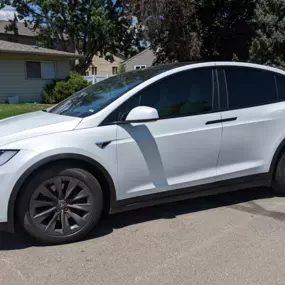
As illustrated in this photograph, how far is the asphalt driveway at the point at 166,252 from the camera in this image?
3248 millimetres

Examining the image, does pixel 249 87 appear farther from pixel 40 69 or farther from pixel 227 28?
pixel 227 28

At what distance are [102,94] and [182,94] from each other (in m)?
0.87

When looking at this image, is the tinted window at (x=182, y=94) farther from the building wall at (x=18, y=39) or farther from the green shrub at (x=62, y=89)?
the building wall at (x=18, y=39)

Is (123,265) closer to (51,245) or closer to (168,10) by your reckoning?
(51,245)

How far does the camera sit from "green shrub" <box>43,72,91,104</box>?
21.3m

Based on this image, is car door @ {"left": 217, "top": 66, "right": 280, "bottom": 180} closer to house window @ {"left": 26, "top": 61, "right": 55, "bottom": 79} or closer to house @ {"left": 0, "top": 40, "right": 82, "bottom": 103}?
house @ {"left": 0, "top": 40, "right": 82, "bottom": 103}

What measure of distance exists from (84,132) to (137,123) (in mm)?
533

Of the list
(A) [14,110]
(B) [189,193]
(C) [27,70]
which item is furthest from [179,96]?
(C) [27,70]

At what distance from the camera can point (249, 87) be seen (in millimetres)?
4770

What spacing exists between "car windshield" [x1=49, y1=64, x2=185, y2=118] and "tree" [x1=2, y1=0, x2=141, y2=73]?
2663 cm

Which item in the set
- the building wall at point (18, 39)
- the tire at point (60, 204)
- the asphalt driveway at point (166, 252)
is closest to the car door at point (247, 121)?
the asphalt driveway at point (166, 252)

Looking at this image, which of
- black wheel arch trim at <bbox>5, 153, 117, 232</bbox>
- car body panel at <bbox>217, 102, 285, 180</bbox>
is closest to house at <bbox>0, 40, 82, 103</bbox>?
car body panel at <bbox>217, 102, 285, 180</bbox>

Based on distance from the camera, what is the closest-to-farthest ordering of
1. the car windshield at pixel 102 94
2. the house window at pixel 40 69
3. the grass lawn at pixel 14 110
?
the car windshield at pixel 102 94 → the grass lawn at pixel 14 110 → the house window at pixel 40 69

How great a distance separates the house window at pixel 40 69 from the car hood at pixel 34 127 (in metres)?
19.3
